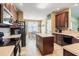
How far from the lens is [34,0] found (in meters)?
1.31

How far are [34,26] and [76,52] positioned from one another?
0.76 m

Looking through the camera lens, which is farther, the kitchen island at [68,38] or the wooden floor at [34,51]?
the wooden floor at [34,51]

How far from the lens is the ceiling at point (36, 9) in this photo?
1.37 m

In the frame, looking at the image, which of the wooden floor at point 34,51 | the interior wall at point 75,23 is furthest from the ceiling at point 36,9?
the wooden floor at point 34,51

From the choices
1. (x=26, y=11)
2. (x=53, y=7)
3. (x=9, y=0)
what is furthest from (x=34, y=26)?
(x=9, y=0)

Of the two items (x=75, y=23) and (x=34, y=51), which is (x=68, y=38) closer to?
(x=75, y=23)

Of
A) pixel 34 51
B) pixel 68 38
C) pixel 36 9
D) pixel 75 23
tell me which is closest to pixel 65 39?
pixel 68 38

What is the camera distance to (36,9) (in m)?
1.50

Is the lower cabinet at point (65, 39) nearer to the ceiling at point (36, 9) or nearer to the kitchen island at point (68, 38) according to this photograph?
the kitchen island at point (68, 38)

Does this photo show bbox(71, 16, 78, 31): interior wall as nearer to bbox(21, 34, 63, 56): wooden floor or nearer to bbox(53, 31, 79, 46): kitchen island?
bbox(53, 31, 79, 46): kitchen island

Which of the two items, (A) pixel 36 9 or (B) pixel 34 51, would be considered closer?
(A) pixel 36 9

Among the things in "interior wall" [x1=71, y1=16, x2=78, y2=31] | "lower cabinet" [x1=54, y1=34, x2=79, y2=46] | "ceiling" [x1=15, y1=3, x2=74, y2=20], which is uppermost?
"ceiling" [x1=15, y1=3, x2=74, y2=20]

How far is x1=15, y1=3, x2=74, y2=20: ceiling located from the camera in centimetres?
137

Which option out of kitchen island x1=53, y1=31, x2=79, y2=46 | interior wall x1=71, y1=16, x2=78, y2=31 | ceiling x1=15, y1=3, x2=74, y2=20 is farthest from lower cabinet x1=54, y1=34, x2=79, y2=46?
ceiling x1=15, y1=3, x2=74, y2=20
